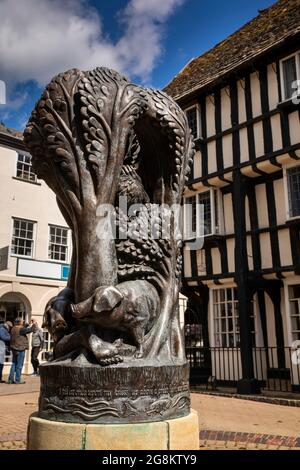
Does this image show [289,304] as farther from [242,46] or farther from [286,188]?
[242,46]

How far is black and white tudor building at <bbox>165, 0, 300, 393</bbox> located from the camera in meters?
11.5

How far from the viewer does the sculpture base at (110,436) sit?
2213 mm

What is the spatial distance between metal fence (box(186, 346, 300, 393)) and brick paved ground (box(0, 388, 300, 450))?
5.94 feet

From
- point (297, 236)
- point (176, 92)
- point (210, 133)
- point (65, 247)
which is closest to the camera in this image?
point (297, 236)

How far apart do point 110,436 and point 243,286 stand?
9912 millimetres

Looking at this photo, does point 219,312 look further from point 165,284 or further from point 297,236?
point 165,284

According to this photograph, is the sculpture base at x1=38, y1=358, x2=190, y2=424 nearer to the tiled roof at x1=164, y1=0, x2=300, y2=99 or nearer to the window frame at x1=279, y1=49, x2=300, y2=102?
the window frame at x1=279, y1=49, x2=300, y2=102

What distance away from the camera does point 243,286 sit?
1173 centimetres

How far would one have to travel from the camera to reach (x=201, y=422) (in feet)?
21.7

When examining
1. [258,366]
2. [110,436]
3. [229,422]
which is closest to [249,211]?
[258,366]

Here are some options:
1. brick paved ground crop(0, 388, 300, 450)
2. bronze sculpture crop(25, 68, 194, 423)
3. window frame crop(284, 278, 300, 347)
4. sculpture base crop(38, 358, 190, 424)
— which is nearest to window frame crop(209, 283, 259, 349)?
window frame crop(284, 278, 300, 347)

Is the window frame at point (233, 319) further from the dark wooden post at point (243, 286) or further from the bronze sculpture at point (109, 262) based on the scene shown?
the bronze sculpture at point (109, 262)
